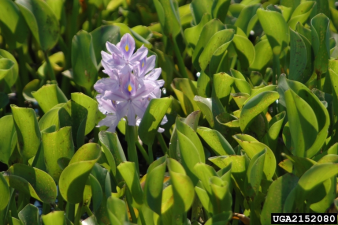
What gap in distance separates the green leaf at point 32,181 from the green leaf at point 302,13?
1.21 metres

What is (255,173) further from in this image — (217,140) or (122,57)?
(122,57)

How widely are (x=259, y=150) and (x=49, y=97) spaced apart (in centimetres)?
80

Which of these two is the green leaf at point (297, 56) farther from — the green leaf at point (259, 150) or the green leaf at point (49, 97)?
the green leaf at point (49, 97)

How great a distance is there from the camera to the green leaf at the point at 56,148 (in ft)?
4.19

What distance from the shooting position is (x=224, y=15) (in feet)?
6.72

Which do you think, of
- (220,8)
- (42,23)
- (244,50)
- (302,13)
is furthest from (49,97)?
(302,13)

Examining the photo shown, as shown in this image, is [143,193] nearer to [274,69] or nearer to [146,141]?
[146,141]

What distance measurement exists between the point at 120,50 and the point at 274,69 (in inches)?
33.1

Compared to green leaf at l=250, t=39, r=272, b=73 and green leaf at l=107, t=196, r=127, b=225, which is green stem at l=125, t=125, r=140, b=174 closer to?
green leaf at l=107, t=196, r=127, b=225

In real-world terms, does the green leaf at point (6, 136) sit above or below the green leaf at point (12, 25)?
below

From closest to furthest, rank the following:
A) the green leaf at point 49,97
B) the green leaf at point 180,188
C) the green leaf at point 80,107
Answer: the green leaf at point 180,188 → the green leaf at point 80,107 → the green leaf at point 49,97

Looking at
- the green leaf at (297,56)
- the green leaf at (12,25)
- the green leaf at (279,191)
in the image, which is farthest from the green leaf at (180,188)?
the green leaf at (12,25)

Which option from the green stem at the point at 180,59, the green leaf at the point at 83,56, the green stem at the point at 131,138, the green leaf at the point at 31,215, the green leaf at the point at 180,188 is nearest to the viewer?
the green leaf at the point at 180,188

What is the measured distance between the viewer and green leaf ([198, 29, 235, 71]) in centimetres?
166
